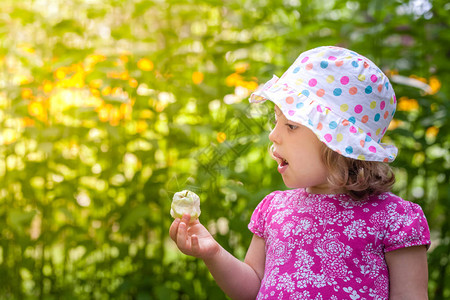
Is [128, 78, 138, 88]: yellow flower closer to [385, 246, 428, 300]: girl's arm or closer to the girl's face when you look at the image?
the girl's face

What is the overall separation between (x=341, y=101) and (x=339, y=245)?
0.29m

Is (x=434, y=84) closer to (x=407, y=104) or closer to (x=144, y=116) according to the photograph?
(x=407, y=104)

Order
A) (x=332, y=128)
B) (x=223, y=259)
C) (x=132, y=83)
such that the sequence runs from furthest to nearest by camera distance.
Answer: (x=132, y=83), (x=223, y=259), (x=332, y=128)

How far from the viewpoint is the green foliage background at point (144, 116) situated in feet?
6.95

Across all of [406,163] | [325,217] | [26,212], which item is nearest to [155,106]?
[26,212]

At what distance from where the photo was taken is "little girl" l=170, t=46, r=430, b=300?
1094mm

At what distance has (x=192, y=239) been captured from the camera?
112 centimetres

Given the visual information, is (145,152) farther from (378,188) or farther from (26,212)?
(378,188)

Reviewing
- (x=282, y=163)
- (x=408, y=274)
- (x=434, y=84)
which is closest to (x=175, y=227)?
(x=282, y=163)

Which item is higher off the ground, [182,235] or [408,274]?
[182,235]

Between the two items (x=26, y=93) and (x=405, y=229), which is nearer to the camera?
(x=405, y=229)

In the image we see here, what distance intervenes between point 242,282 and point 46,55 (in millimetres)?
1424

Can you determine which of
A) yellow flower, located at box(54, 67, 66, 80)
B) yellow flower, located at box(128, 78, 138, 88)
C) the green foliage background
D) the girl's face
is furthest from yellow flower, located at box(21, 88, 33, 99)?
the girl's face

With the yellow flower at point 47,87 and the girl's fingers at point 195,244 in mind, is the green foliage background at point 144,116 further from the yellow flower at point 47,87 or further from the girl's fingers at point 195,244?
the girl's fingers at point 195,244
